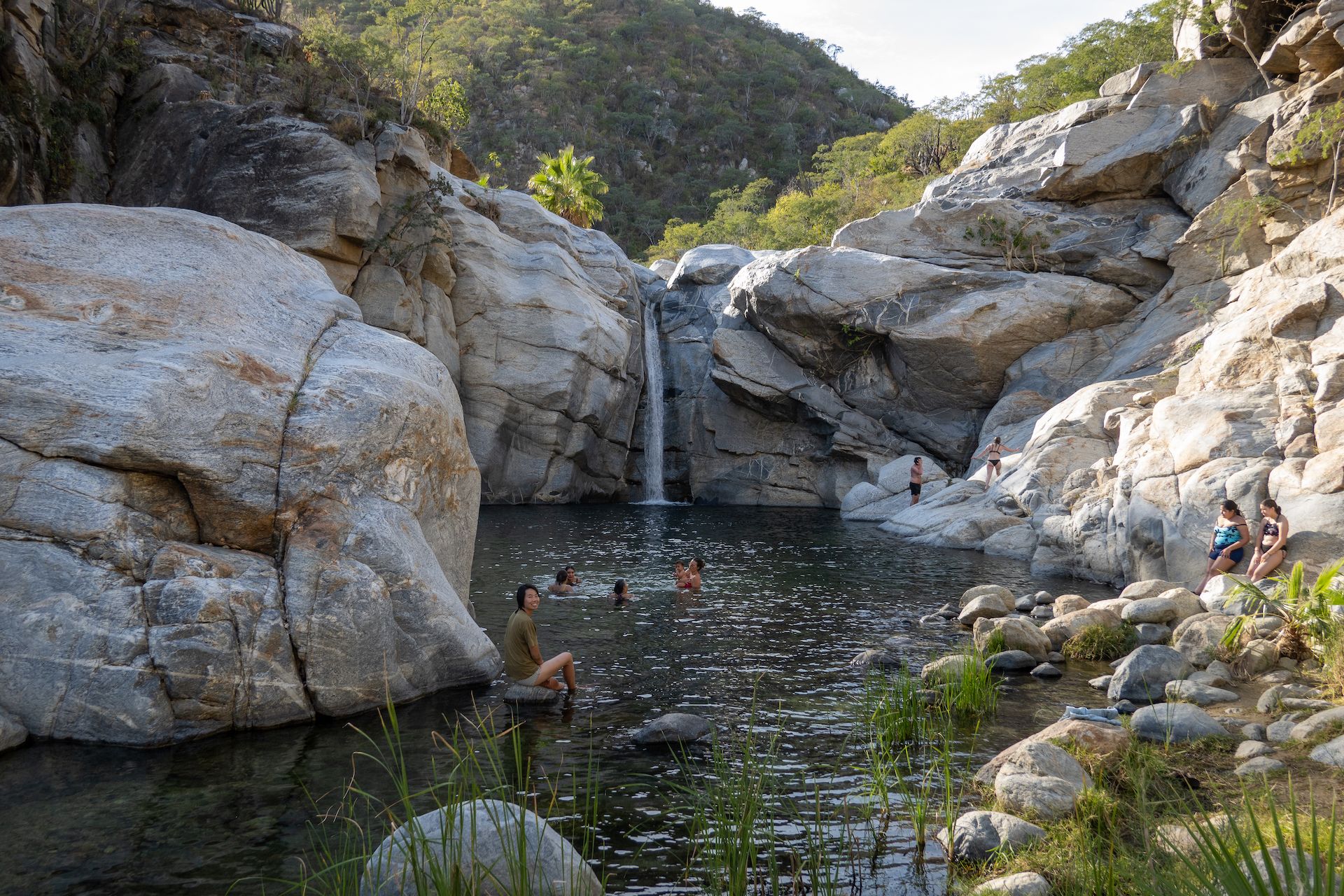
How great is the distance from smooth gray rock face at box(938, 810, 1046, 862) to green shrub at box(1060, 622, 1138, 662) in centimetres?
692

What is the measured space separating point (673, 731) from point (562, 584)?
26.8ft

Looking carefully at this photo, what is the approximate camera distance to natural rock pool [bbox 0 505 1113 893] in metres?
6.49

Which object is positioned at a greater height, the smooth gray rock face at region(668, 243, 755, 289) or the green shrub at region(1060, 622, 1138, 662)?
the smooth gray rock face at region(668, 243, 755, 289)

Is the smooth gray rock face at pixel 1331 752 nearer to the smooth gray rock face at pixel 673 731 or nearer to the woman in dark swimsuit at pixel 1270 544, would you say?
the smooth gray rock face at pixel 673 731

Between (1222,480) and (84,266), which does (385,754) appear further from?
(1222,480)

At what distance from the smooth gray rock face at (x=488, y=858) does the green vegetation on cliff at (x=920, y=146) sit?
39.0 m

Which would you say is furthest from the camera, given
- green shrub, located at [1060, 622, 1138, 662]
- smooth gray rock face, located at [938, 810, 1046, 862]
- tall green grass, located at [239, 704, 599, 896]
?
green shrub, located at [1060, 622, 1138, 662]

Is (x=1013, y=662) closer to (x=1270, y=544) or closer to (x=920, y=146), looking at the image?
(x=1270, y=544)

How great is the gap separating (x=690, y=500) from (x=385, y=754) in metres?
31.4

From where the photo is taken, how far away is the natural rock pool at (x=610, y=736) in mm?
6488

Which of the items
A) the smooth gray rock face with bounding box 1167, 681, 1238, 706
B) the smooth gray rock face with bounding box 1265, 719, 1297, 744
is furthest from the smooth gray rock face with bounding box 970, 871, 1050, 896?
the smooth gray rock face with bounding box 1167, 681, 1238, 706

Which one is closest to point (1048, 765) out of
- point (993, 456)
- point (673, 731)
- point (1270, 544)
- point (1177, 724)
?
point (1177, 724)

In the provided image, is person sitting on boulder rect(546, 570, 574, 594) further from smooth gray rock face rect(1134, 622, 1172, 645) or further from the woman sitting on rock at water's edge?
the woman sitting on rock at water's edge

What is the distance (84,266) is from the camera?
1012cm
